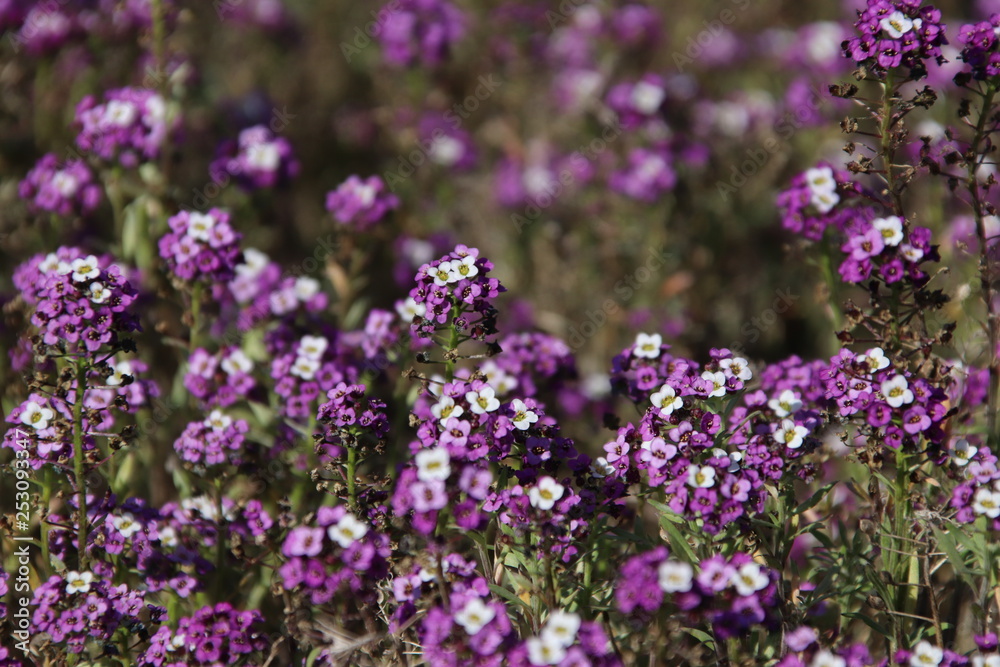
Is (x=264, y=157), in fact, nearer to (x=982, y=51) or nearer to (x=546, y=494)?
(x=546, y=494)

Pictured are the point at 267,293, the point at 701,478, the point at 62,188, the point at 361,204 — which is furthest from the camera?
the point at 361,204

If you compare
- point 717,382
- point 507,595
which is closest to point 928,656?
point 717,382

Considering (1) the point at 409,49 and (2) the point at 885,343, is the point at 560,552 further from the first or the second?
(1) the point at 409,49

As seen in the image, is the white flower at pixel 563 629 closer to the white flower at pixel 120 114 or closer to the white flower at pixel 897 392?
the white flower at pixel 897 392

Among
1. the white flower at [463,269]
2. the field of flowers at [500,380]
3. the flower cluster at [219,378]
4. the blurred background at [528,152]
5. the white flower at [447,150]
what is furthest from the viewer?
the white flower at [447,150]

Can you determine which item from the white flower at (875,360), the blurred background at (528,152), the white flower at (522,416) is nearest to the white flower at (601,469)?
the white flower at (522,416)
